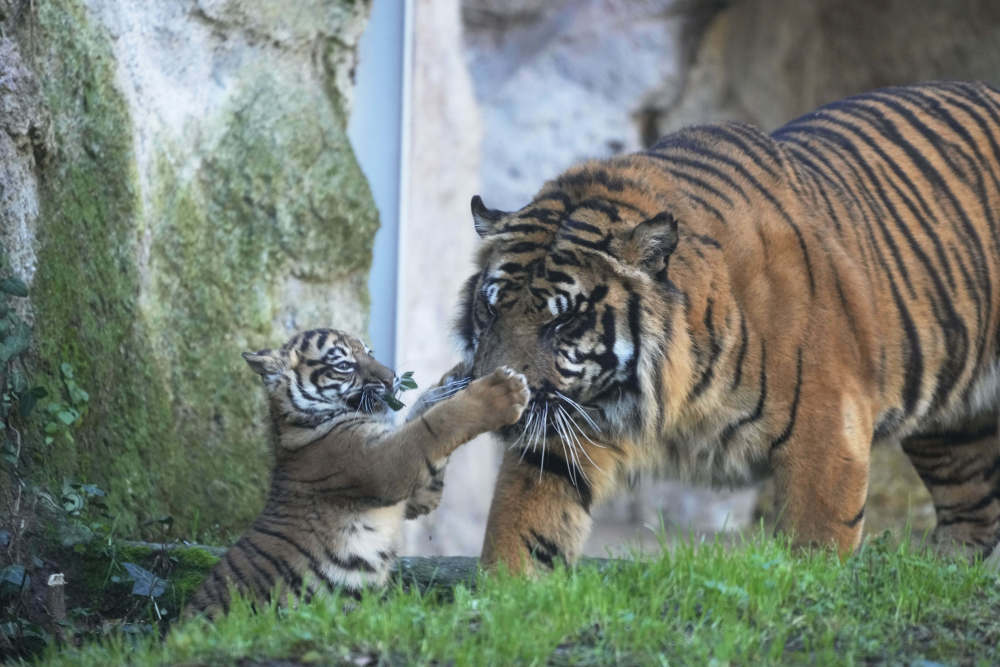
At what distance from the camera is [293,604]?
3670 mm

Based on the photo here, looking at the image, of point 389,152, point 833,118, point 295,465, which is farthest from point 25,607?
point 389,152

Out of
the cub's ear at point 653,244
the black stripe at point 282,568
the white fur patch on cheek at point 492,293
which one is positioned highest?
the cub's ear at point 653,244

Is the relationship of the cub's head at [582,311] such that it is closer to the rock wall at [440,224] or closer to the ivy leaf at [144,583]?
the ivy leaf at [144,583]

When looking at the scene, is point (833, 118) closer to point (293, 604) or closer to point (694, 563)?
point (694, 563)

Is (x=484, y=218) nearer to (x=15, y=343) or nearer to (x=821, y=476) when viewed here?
(x=821, y=476)

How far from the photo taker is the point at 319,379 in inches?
159

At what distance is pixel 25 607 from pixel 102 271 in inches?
46.1

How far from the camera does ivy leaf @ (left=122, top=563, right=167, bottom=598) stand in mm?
4148

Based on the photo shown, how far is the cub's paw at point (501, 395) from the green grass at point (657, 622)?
1.43 ft

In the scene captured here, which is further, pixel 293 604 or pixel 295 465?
pixel 295 465

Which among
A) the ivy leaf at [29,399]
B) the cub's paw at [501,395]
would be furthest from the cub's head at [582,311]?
the ivy leaf at [29,399]

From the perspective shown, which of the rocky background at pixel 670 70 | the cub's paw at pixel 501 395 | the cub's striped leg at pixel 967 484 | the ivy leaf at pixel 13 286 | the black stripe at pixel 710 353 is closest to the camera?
the cub's paw at pixel 501 395

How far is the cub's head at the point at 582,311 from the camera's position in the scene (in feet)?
12.6

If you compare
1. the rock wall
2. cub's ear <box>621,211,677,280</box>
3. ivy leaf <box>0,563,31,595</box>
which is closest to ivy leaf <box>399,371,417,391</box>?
cub's ear <box>621,211,677,280</box>
